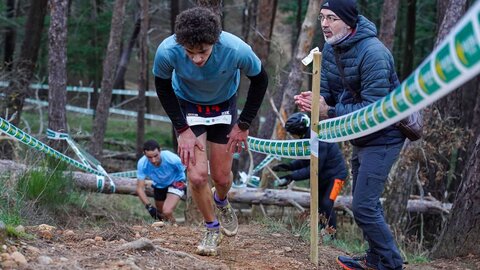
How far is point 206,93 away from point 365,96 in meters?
1.23

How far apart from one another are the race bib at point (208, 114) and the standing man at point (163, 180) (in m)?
5.14

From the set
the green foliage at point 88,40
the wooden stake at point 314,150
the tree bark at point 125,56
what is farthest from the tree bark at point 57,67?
the tree bark at point 125,56

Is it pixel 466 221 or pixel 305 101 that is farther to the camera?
pixel 466 221

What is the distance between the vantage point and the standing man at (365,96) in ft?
16.1

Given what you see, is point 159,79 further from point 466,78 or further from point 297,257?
point 466,78

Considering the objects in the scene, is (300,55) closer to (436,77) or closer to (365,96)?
(365,96)

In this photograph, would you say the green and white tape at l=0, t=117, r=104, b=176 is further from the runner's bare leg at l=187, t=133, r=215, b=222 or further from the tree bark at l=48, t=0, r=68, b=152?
the runner's bare leg at l=187, t=133, r=215, b=222

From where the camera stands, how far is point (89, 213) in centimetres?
1023

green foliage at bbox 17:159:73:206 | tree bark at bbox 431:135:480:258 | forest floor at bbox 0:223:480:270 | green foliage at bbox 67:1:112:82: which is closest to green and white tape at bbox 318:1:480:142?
forest floor at bbox 0:223:480:270

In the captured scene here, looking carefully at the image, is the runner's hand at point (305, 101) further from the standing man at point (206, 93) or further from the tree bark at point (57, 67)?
the tree bark at point (57, 67)

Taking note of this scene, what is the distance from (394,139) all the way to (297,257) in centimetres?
136

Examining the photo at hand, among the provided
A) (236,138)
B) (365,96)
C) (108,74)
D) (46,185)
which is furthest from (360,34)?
(108,74)

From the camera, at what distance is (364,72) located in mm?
4930

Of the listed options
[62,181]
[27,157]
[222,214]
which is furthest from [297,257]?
[27,157]
